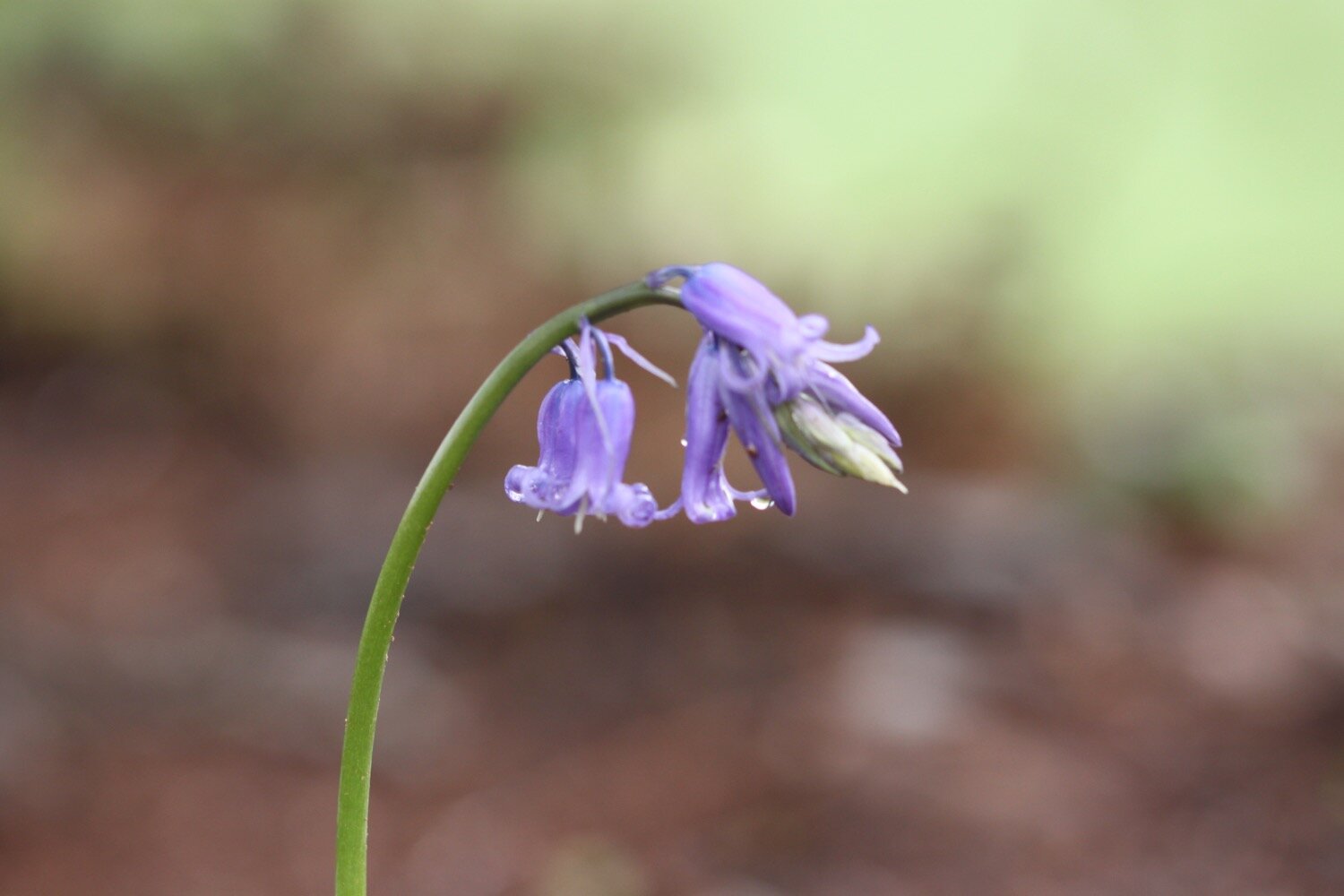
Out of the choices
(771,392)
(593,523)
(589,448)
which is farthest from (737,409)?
(593,523)

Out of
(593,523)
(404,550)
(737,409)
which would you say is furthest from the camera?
(593,523)

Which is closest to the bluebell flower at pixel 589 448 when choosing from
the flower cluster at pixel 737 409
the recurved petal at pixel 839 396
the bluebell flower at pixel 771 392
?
the flower cluster at pixel 737 409

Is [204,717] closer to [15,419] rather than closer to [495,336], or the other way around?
[15,419]

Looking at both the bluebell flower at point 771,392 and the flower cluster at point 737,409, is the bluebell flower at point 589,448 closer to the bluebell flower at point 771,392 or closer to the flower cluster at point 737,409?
the flower cluster at point 737,409

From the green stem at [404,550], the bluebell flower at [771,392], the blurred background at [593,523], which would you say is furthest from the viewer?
the blurred background at [593,523]

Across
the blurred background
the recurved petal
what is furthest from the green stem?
the blurred background

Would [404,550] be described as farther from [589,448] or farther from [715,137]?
[715,137]

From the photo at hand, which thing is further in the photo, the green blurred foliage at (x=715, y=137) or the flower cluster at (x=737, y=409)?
the green blurred foliage at (x=715, y=137)
